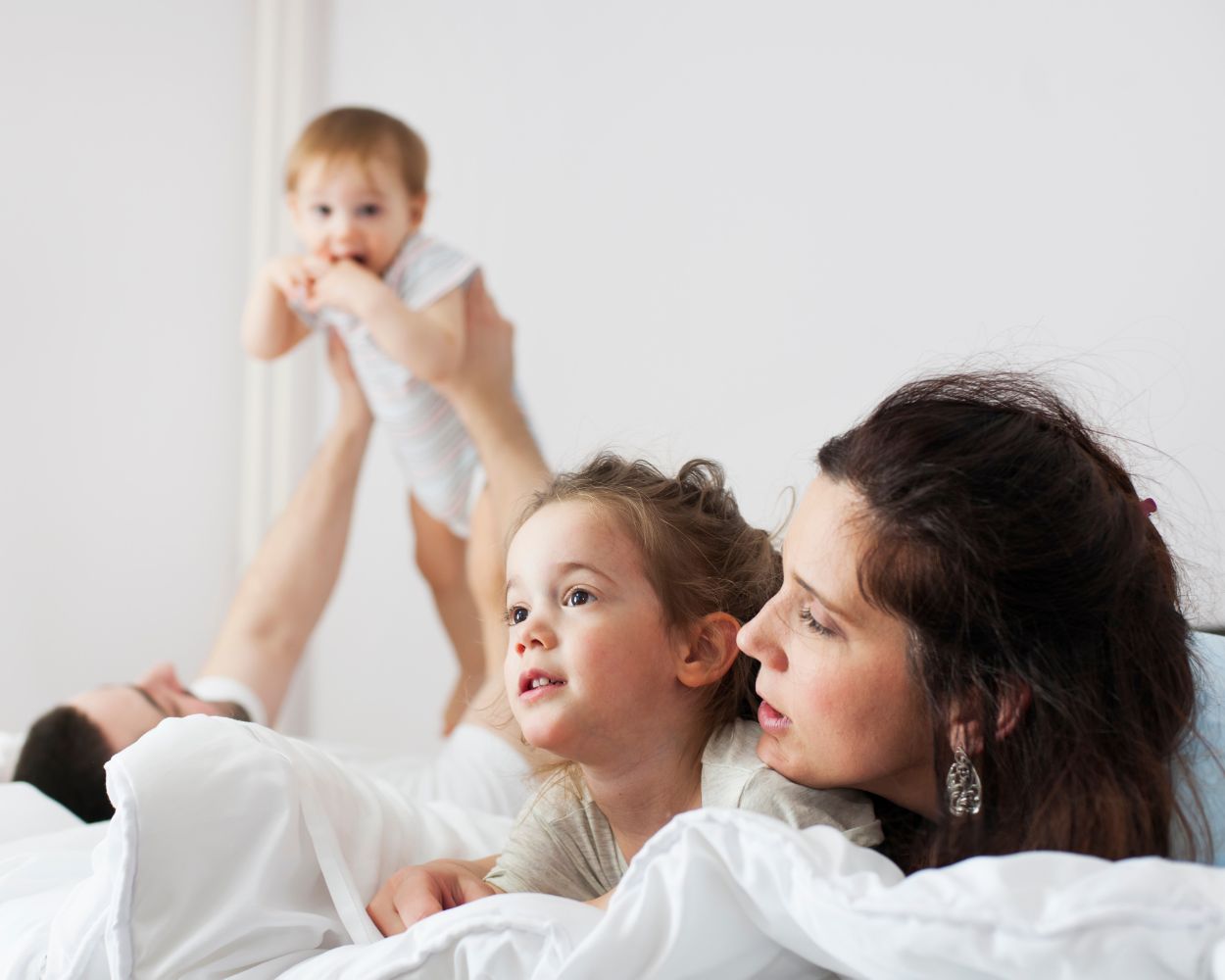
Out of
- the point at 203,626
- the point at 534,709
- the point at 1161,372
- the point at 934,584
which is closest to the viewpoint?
the point at 934,584

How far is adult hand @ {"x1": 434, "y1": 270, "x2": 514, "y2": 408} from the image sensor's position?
6.89 feet

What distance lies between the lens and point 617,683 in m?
1.04

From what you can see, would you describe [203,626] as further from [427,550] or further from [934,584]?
[934,584]

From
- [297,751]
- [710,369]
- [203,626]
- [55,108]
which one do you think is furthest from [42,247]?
[297,751]

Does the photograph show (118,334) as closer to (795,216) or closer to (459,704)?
(459,704)

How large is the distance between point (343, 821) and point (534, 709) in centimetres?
18

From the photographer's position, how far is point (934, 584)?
2.77 feet

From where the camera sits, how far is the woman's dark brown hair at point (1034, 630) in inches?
32.7

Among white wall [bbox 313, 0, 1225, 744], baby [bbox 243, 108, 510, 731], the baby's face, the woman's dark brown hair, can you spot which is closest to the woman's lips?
the woman's dark brown hair

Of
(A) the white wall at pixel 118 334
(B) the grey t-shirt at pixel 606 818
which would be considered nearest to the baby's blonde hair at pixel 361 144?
(A) the white wall at pixel 118 334

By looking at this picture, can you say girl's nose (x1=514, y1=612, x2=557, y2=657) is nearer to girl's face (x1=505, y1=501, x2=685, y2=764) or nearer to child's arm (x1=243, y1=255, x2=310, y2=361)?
girl's face (x1=505, y1=501, x2=685, y2=764)

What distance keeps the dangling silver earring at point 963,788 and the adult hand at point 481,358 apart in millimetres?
1339

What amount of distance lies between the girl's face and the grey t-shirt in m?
0.07

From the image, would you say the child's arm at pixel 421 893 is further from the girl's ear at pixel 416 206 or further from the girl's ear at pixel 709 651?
the girl's ear at pixel 416 206
